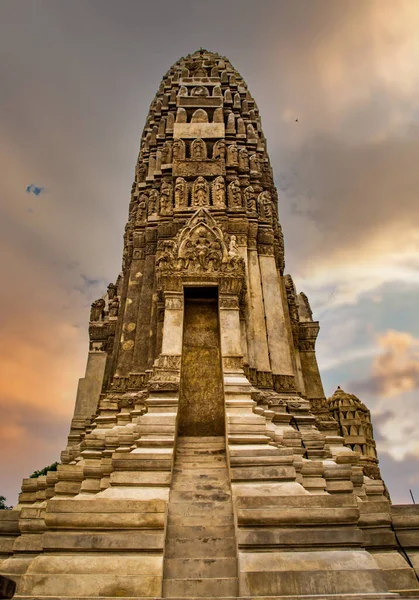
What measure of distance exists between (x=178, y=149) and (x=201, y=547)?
12.9m

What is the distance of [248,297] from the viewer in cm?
1208

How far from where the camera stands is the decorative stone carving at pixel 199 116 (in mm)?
16028

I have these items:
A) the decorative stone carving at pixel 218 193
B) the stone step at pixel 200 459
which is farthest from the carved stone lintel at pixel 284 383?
the decorative stone carving at pixel 218 193

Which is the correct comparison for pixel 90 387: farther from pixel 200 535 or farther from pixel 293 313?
pixel 200 535

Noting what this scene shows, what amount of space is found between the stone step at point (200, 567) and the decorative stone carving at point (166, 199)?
1031 centimetres

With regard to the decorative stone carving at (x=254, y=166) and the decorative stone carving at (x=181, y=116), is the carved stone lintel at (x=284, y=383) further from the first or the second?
the decorative stone carving at (x=181, y=116)

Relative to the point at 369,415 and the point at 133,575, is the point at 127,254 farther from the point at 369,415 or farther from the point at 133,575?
the point at 369,415

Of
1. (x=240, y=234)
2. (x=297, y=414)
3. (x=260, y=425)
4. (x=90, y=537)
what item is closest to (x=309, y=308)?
(x=240, y=234)

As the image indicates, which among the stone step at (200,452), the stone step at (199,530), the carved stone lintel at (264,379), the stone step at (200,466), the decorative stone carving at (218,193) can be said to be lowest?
the stone step at (199,530)

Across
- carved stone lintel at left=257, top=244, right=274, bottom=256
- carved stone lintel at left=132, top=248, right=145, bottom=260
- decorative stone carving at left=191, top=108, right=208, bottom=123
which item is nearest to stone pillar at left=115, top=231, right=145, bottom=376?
carved stone lintel at left=132, top=248, right=145, bottom=260

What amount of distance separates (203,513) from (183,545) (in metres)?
0.63

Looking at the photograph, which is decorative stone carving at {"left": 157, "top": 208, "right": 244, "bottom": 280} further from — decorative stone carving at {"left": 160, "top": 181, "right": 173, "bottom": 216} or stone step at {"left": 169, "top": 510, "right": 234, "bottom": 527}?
stone step at {"left": 169, "top": 510, "right": 234, "bottom": 527}

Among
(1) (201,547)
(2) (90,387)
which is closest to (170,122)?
(2) (90,387)

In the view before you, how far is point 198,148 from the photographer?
14.9 meters
